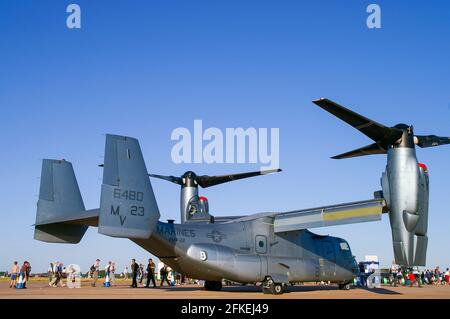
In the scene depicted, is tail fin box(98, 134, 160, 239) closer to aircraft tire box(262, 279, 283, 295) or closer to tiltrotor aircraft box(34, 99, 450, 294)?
tiltrotor aircraft box(34, 99, 450, 294)

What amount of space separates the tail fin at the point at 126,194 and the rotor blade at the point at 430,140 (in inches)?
362

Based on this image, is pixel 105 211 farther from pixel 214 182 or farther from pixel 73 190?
pixel 214 182

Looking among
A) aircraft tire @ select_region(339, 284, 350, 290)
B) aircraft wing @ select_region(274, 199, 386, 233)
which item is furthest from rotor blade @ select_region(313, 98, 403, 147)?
aircraft tire @ select_region(339, 284, 350, 290)

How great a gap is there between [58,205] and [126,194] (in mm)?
4912

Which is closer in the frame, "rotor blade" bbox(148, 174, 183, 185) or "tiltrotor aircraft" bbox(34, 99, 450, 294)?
"tiltrotor aircraft" bbox(34, 99, 450, 294)

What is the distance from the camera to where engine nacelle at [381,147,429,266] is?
1633 centimetres

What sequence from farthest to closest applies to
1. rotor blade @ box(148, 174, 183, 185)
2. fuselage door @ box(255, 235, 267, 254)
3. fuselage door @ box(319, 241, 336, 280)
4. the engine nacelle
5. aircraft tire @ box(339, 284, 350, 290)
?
rotor blade @ box(148, 174, 183, 185), aircraft tire @ box(339, 284, 350, 290), fuselage door @ box(319, 241, 336, 280), fuselage door @ box(255, 235, 267, 254), the engine nacelle

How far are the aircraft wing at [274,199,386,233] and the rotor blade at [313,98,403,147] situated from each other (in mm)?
2096

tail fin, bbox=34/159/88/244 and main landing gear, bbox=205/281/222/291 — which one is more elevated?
tail fin, bbox=34/159/88/244

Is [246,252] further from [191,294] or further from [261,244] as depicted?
[191,294]

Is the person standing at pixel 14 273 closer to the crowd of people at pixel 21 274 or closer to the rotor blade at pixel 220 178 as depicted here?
the crowd of people at pixel 21 274

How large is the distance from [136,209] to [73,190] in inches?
207
